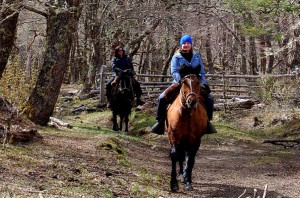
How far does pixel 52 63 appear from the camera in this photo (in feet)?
39.4

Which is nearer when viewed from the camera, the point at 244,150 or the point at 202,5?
the point at 244,150

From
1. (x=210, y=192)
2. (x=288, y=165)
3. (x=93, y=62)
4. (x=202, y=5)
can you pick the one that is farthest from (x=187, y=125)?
(x=93, y=62)

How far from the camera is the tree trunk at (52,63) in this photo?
1195 centimetres

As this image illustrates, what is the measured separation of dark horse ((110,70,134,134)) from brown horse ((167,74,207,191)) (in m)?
7.32

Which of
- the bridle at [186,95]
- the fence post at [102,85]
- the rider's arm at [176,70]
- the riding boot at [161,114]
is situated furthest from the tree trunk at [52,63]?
the fence post at [102,85]

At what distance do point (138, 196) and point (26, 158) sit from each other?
1.89m

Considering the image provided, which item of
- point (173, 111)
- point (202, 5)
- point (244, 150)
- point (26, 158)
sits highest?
point (202, 5)

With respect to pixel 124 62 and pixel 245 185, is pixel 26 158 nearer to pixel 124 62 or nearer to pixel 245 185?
pixel 245 185

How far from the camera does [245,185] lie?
27.7 ft

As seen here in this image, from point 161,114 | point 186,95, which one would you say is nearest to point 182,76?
point 186,95

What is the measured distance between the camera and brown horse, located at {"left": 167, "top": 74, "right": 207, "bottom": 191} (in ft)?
24.2

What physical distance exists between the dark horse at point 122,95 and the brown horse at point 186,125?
24.0ft

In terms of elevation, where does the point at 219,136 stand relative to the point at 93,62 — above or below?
below

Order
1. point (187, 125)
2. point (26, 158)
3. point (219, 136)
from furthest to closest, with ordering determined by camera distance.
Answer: point (219, 136), point (187, 125), point (26, 158)
